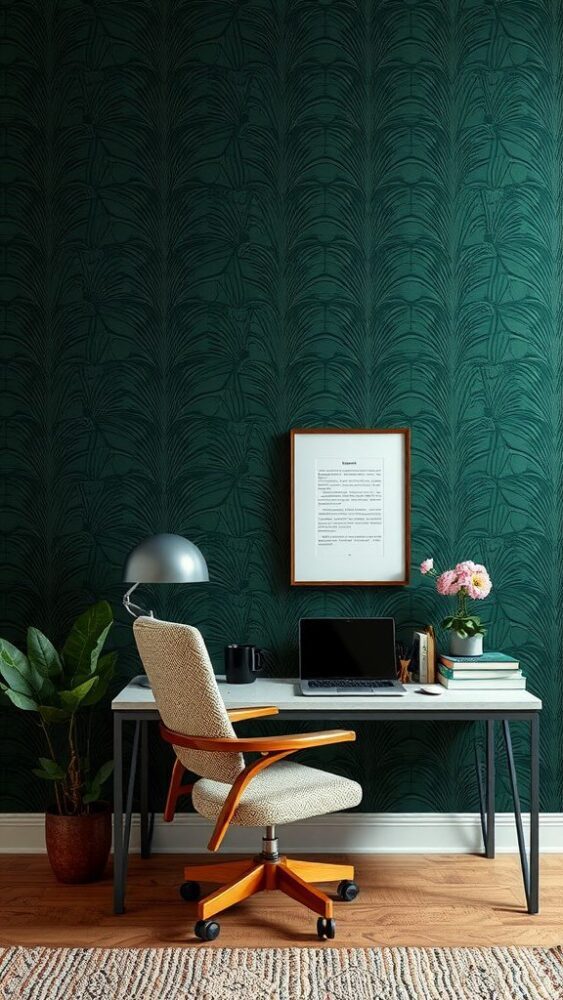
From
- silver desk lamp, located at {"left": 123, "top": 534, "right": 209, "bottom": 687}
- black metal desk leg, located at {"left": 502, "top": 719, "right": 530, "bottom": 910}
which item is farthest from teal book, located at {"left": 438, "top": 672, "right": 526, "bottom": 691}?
silver desk lamp, located at {"left": 123, "top": 534, "right": 209, "bottom": 687}

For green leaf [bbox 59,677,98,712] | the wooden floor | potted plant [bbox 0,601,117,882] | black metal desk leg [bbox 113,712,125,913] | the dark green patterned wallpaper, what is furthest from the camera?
the dark green patterned wallpaper

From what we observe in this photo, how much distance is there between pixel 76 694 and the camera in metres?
3.13

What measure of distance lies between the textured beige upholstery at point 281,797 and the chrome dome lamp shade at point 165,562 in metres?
0.68

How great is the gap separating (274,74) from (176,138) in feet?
1.50

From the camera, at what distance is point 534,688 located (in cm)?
364

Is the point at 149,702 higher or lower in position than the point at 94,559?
lower

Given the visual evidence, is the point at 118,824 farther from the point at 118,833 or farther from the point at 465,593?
the point at 465,593

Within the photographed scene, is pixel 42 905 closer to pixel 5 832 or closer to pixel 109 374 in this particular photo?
pixel 5 832

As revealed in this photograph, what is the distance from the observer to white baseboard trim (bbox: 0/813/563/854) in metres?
3.58

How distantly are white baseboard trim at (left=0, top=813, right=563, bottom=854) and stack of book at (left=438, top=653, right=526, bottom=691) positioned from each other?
2.19ft

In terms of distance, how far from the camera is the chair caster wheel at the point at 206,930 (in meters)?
2.73

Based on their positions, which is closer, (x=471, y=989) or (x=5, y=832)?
(x=471, y=989)

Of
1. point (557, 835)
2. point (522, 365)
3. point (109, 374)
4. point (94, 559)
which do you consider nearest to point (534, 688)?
point (557, 835)

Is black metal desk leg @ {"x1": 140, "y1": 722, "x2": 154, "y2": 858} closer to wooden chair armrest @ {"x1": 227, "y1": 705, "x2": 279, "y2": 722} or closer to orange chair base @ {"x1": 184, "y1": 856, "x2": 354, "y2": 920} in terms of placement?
orange chair base @ {"x1": 184, "y1": 856, "x2": 354, "y2": 920}
